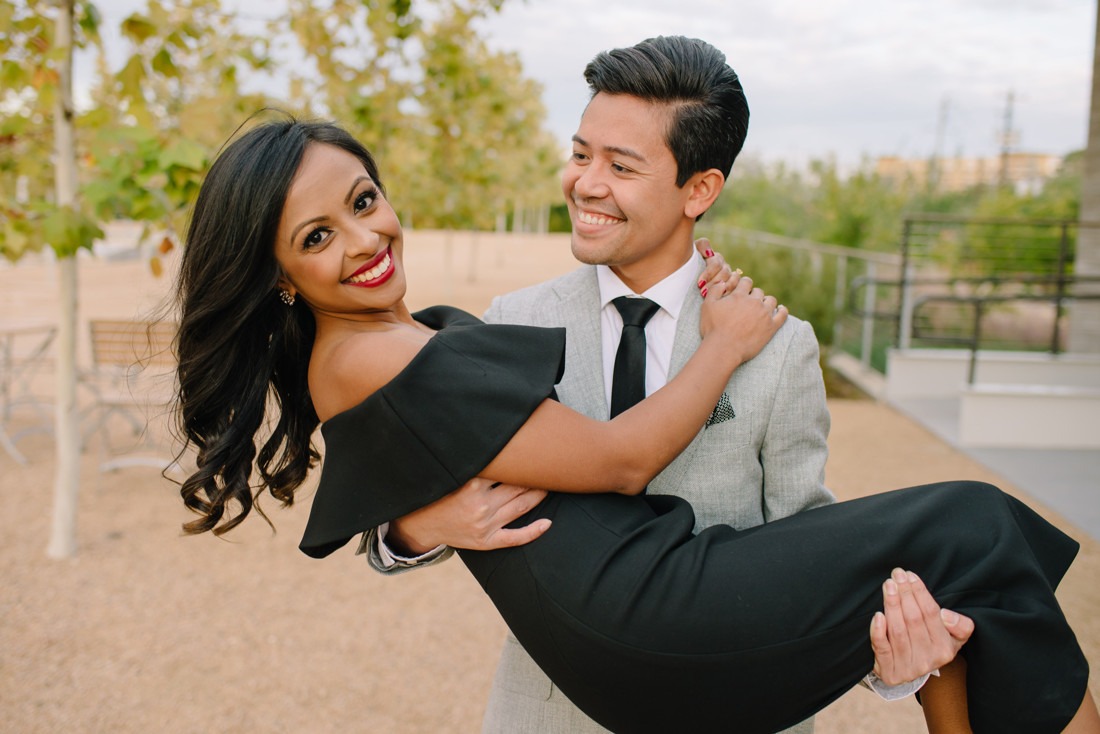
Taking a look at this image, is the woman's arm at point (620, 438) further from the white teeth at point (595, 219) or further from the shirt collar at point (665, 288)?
the white teeth at point (595, 219)

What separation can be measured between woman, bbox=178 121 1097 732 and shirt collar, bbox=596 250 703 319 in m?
0.17

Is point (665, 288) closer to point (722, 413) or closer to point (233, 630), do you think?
point (722, 413)

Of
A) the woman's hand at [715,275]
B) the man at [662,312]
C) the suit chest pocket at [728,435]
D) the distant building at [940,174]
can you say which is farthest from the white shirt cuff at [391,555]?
the distant building at [940,174]

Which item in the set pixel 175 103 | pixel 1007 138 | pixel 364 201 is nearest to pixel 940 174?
pixel 1007 138

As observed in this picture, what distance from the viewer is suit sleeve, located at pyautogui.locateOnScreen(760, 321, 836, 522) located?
76.5 inches

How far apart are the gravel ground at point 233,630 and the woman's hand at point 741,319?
5.62 feet

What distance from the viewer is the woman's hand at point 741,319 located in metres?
1.96

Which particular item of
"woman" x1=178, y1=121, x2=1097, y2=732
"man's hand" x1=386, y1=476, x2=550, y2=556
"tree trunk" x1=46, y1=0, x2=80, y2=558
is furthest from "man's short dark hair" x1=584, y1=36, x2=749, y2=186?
"tree trunk" x1=46, y1=0, x2=80, y2=558

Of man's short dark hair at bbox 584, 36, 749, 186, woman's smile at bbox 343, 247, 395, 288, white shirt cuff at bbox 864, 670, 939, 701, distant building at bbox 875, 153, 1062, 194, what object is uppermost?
distant building at bbox 875, 153, 1062, 194

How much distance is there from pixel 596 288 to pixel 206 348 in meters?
0.87

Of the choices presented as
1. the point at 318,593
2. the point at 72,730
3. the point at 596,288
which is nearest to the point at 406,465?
the point at 596,288

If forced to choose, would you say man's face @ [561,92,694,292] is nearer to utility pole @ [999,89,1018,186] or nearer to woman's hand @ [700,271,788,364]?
woman's hand @ [700,271,788,364]

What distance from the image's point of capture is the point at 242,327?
1949 millimetres

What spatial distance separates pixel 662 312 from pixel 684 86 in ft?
1.64
